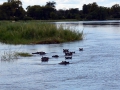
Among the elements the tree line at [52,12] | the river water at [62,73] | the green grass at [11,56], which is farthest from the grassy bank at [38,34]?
the tree line at [52,12]

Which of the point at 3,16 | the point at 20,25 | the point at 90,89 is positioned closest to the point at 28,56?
the point at 90,89

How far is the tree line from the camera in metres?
88.0

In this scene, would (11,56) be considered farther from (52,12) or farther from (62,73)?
(52,12)

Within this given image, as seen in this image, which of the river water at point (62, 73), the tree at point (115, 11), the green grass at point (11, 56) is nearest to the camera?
the river water at point (62, 73)

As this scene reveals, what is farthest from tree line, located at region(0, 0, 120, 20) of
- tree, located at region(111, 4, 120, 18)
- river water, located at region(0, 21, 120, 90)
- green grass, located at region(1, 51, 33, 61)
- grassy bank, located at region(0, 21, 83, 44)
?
river water, located at region(0, 21, 120, 90)

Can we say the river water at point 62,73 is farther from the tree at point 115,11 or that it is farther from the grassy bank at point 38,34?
the tree at point 115,11

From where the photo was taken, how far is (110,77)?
1559 cm

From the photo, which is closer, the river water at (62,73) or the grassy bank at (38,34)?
the river water at (62,73)

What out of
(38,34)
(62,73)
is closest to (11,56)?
(62,73)

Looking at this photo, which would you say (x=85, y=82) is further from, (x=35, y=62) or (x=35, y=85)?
(x=35, y=62)

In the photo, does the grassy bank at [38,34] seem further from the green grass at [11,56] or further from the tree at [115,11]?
the tree at [115,11]

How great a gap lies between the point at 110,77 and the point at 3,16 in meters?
72.4

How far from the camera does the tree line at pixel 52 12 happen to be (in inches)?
3465

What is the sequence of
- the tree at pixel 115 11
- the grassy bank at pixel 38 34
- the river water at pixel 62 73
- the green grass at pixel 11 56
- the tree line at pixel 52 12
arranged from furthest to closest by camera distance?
the tree at pixel 115 11, the tree line at pixel 52 12, the grassy bank at pixel 38 34, the green grass at pixel 11 56, the river water at pixel 62 73
